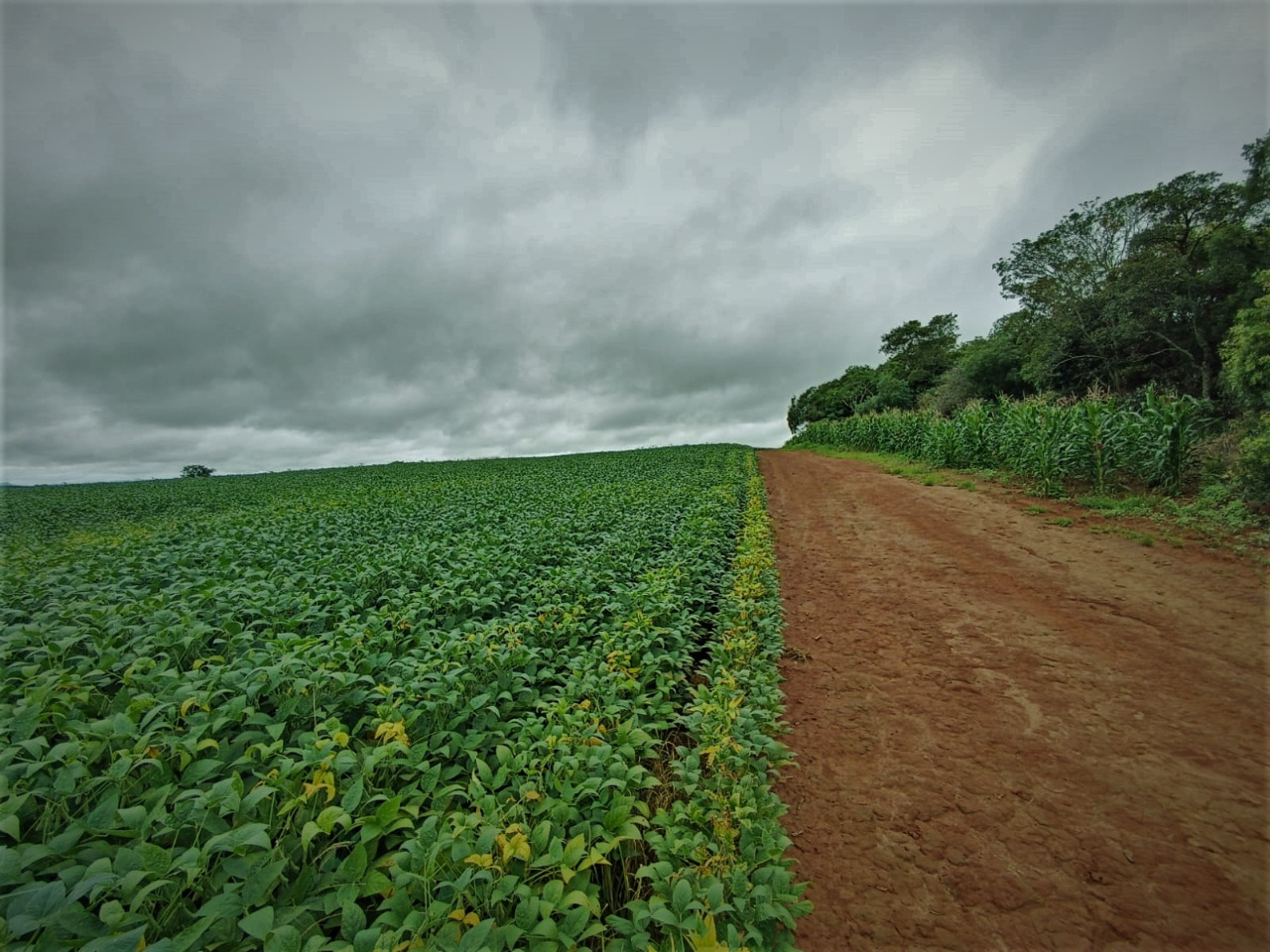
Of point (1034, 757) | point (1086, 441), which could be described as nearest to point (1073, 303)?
point (1086, 441)

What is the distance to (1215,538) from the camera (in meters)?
7.87


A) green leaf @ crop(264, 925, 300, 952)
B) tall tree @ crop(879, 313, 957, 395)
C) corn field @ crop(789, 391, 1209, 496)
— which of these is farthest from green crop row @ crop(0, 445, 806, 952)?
tall tree @ crop(879, 313, 957, 395)

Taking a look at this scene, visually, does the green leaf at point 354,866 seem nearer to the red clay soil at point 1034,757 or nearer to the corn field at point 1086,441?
the red clay soil at point 1034,757

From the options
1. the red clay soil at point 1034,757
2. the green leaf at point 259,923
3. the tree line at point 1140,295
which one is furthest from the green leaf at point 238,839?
the tree line at point 1140,295

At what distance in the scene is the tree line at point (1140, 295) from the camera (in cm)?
2120

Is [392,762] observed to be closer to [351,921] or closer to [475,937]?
[351,921]

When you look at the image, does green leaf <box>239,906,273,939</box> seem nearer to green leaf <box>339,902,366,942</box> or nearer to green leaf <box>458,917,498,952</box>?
green leaf <box>339,902,366,942</box>

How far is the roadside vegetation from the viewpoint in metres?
10.3

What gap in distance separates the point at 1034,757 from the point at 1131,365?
3209 centimetres

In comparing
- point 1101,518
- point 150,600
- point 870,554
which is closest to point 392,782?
point 150,600

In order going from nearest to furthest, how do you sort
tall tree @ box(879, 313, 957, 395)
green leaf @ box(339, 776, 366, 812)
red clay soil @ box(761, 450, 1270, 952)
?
green leaf @ box(339, 776, 366, 812) → red clay soil @ box(761, 450, 1270, 952) → tall tree @ box(879, 313, 957, 395)

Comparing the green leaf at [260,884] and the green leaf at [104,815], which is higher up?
the green leaf at [104,815]

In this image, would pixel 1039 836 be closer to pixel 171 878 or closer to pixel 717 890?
pixel 717 890

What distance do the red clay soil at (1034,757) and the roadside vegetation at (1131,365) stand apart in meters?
5.00
